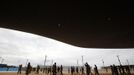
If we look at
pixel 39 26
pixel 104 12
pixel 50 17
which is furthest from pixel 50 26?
pixel 104 12

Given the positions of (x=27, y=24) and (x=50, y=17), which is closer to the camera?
(x=50, y=17)

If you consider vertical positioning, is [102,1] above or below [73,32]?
above

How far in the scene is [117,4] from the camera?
17.1 feet

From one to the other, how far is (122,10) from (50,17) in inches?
177

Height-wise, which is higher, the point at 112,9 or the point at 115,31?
the point at 112,9

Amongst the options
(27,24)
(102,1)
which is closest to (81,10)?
(102,1)

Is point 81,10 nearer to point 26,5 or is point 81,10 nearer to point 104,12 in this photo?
point 104,12

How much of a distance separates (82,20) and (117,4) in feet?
7.88

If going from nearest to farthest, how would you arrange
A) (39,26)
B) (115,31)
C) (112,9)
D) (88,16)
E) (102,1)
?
(102,1) → (112,9) → (88,16) → (39,26) → (115,31)

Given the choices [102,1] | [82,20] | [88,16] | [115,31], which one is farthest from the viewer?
[115,31]

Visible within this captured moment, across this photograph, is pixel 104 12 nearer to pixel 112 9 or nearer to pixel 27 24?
pixel 112 9

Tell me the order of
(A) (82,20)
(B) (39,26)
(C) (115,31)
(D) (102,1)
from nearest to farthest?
(D) (102,1), (A) (82,20), (B) (39,26), (C) (115,31)

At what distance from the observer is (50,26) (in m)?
7.80

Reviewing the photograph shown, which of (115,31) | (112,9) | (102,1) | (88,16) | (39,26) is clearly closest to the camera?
(102,1)
